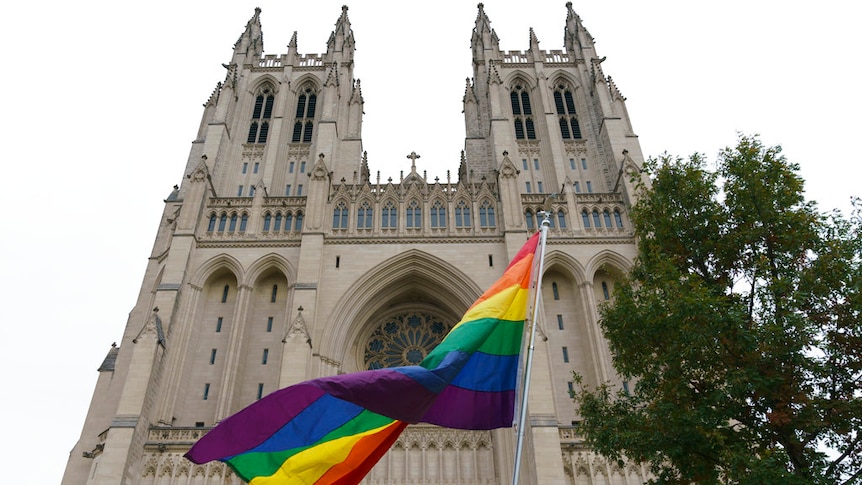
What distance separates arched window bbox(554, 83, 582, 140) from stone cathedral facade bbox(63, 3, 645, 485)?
0.42 feet

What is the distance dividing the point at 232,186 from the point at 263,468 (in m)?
27.3

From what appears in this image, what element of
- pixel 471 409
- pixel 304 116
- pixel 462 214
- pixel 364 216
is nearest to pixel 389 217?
pixel 364 216

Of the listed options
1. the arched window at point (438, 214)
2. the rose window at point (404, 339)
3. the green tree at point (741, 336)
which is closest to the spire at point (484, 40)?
the arched window at point (438, 214)

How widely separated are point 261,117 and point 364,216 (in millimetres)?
12592

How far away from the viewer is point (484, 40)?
→ 4191 centimetres

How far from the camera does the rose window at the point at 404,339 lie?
28609 mm

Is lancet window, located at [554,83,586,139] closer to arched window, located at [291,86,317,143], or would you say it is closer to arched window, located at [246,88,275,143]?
arched window, located at [291,86,317,143]

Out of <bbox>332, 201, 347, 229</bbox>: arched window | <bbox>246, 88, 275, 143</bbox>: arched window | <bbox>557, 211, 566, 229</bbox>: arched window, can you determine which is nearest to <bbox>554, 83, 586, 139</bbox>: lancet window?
<bbox>557, 211, 566, 229</bbox>: arched window

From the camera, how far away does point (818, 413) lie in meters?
10.0

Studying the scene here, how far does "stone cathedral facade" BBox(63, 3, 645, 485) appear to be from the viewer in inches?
912

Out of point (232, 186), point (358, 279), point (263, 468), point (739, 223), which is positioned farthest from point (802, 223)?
point (232, 186)

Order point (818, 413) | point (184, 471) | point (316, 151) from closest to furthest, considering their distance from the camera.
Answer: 1. point (818, 413)
2. point (184, 471)
3. point (316, 151)

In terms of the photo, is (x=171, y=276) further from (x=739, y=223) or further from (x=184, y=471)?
(x=739, y=223)

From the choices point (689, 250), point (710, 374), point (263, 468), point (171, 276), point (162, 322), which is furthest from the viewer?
point (171, 276)
